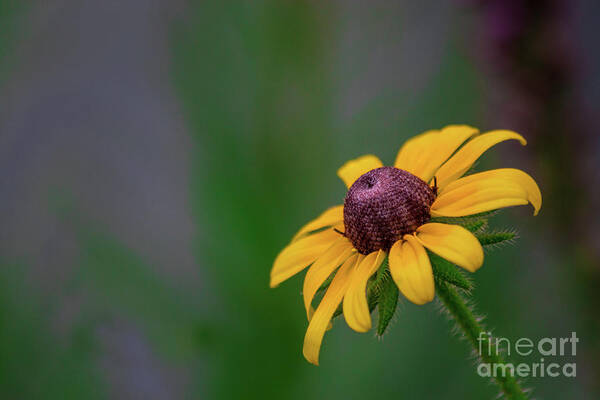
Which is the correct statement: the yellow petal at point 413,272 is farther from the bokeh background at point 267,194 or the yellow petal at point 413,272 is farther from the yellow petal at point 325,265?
the bokeh background at point 267,194

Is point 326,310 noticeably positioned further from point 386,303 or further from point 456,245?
point 456,245

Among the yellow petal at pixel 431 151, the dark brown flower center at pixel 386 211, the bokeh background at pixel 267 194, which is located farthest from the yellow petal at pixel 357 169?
the bokeh background at pixel 267 194

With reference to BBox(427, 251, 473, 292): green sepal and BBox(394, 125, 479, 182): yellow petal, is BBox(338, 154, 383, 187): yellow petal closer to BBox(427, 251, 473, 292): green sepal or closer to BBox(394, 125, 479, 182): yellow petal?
BBox(394, 125, 479, 182): yellow petal

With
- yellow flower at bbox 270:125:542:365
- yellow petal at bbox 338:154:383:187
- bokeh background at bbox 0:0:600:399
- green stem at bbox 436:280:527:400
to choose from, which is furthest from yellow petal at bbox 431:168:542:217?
bokeh background at bbox 0:0:600:399

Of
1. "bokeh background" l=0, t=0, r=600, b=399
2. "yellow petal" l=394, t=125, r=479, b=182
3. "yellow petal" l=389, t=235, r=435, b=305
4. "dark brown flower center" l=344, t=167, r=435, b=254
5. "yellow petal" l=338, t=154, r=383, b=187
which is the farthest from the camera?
"bokeh background" l=0, t=0, r=600, b=399

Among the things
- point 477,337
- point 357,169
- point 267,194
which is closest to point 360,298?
point 477,337

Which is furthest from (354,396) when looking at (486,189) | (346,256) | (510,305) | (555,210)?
(486,189)
